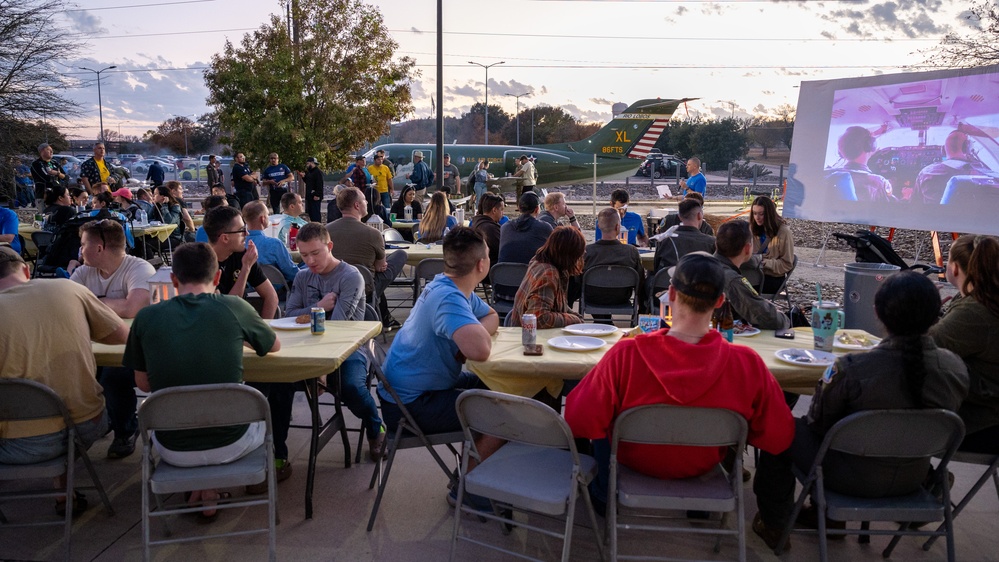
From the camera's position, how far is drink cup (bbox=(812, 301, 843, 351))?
11.1 feet

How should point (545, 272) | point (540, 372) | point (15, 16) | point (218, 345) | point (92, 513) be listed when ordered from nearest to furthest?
point (218, 345), point (540, 372), point (92, 513), point (545, 272), point (15, 16)


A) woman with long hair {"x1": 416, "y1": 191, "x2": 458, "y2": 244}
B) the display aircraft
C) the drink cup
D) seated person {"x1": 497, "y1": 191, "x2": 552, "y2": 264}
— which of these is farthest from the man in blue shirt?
the display aircraft

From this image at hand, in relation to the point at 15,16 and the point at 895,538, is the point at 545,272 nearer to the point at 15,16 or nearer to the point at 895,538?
the point at 895,538

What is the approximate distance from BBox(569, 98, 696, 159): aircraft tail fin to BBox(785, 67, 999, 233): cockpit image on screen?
15.3 meters

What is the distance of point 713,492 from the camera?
262 centimetres

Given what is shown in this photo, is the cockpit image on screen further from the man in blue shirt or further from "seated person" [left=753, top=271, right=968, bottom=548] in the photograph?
"seated person" [left=753, top=271, right=968, bottom=548]

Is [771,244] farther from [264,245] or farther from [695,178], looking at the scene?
[695,178]

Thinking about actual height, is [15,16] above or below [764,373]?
above

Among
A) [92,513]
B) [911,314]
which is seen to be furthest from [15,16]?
[911,314]

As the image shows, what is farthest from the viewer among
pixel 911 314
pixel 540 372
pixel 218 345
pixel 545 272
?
pixel 545 272

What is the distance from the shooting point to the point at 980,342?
2.99 meters

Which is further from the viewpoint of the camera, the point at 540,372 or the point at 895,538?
the point at 540,372

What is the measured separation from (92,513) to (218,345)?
1.35m

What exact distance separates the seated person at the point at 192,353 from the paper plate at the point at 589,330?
5.53 feet
